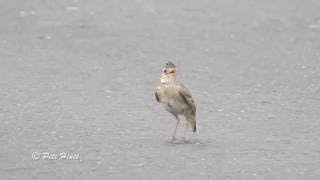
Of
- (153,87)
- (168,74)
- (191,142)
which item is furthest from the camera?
(153,87)

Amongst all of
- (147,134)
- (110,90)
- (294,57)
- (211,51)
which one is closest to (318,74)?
(294,57)

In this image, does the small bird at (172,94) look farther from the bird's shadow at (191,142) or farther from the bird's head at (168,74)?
the bird's shadow at (191,142)

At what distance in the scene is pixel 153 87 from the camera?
10.7 meters

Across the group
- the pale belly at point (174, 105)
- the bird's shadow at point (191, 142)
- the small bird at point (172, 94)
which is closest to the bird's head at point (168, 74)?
Answer: the small bird at point (172, 94)

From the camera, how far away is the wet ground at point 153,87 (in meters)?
7.46

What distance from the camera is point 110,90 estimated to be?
34.3ft

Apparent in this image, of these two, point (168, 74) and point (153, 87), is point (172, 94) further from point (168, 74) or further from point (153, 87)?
point (153, 87)

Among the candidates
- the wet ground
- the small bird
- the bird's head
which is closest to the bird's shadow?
the wet ground

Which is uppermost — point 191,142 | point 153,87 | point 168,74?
point 168,74

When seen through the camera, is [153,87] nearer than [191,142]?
No

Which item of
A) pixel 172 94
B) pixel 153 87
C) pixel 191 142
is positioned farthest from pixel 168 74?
pixel 153 87

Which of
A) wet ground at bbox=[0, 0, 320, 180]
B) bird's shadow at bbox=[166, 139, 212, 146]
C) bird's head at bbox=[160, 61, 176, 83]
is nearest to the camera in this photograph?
wet ground at bbox=[0, 0, 320, 180]

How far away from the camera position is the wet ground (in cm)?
746

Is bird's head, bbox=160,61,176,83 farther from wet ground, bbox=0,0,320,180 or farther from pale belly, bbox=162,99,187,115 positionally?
wet ground, bbox=0,0,320,180
